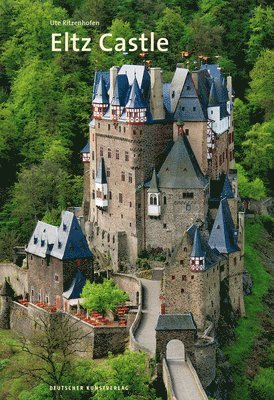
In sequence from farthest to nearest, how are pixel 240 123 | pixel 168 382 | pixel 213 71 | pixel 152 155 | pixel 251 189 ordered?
pixel 240 123 → pixel 251 189 → pixel 213 71 → pixel 152 155 → pixel 168 382

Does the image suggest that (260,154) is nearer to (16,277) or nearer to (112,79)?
(112,79)

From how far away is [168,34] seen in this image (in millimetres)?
136250

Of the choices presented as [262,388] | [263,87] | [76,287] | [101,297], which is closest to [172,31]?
[263,87]

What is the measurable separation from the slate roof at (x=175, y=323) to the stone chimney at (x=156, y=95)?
17274 millimetres

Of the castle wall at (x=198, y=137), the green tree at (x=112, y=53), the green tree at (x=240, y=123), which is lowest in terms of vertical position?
the castle wall at (x=198, y=137)

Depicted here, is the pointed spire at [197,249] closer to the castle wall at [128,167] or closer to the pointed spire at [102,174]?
the castle wall at [128,167]

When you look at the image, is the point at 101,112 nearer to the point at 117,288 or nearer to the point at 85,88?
the point at 117,288

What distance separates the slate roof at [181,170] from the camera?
309 ft

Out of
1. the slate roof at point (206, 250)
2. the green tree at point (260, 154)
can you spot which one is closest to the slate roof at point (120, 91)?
the slate roof at point (206, 250)

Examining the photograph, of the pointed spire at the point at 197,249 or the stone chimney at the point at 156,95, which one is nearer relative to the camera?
the pointed spire at the point at 197,249

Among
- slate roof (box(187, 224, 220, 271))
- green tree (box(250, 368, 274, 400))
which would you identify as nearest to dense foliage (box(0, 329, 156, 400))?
slate roof (box(187, 224, 220, 271))

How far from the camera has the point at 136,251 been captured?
95.9m

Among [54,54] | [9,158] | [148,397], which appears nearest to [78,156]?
[9,158]

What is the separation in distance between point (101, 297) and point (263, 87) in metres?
46.1
